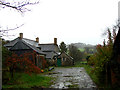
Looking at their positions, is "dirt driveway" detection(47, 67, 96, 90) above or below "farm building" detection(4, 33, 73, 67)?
below

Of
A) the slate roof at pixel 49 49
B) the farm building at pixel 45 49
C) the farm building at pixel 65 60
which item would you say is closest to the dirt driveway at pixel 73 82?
the farm building at pixel 45 49

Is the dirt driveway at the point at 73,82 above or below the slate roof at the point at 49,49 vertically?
below

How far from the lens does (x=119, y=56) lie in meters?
7.05

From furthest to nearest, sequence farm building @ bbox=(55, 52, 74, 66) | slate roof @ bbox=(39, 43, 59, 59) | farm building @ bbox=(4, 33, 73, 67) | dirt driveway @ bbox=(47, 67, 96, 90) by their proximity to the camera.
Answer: slate roof @ bbox=(39, 43, 59, 59) < farm building @ bbox=(55, 52, 74, 66) < farm building @ bbox=(4, 33, 73, 67) < dirt driveway @ bbox=(47, 67, 96, 90)

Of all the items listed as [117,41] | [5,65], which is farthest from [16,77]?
[117,41]

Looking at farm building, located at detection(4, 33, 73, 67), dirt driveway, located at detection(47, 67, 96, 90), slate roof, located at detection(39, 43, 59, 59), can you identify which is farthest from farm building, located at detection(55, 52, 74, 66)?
dirt driveway, located at detection(47, 67, 96, 90)

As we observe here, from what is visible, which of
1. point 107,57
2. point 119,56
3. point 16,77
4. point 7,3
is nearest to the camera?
point 7,3

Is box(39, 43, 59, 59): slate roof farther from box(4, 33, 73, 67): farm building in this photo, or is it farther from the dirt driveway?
the dirt driveway

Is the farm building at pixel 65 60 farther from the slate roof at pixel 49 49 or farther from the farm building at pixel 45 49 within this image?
the slate roof at pixel 49 49

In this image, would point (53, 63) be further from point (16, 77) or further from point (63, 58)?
point (16, 77)

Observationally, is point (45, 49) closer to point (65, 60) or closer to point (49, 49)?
point (49, 49)

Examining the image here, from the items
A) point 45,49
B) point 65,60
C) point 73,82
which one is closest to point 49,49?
point 45,49

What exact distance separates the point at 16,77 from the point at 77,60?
31536 mm

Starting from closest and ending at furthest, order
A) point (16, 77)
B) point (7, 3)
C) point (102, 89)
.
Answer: point (7, 3) < point (102, 89) < point (16, 77)
